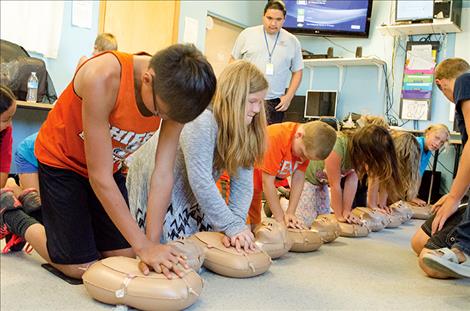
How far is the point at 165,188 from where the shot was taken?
141 cm

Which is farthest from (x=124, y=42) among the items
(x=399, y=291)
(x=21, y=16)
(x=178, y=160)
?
(x=399, y=291)

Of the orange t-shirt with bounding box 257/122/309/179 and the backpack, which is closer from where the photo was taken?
the orange t-shirt with bounding box 257/122/309/179

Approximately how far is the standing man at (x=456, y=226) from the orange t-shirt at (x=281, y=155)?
0.64 m

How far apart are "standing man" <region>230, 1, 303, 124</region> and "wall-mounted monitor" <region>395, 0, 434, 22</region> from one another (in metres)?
2.04

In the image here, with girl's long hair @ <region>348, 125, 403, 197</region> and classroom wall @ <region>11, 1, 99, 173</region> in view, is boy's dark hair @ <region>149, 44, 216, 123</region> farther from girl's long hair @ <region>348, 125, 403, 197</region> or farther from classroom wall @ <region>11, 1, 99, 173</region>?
classroom wall @ <region>11, 1, 99, 173</region>

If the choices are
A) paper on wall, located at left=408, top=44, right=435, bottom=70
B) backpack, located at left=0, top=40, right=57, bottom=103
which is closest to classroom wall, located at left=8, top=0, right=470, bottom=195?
paper on wall, located at left=408, top=44, right=435, bottom=70

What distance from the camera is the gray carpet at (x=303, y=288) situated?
4.15 ft

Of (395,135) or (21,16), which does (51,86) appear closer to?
(21,16)

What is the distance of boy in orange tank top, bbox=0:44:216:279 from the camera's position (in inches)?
42.4

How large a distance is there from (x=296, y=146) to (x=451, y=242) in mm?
720

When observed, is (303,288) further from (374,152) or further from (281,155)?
(374,152)

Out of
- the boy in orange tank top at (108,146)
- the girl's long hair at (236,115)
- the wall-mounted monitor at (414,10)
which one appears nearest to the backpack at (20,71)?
the boy in orange tank top at (108,146)

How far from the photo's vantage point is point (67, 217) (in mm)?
1398

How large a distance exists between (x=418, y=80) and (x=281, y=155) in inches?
139
